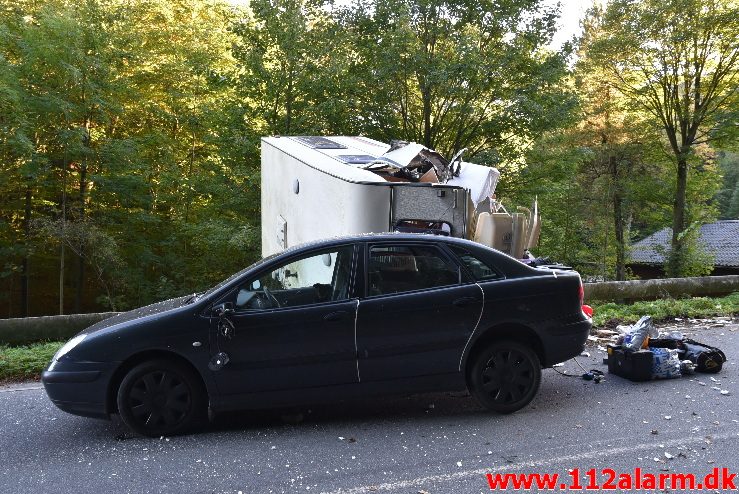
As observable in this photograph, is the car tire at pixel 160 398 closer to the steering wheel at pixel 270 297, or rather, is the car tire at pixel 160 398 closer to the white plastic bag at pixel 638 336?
the steering wheel at pixel 270 297

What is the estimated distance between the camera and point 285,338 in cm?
464

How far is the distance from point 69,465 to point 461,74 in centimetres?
1259

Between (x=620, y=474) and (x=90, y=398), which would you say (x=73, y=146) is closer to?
(x=90, y=398)

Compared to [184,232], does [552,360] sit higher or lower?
lower

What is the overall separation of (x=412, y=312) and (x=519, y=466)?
137cm

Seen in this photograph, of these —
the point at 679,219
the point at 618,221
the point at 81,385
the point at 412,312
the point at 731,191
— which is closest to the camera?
the point at 81,385

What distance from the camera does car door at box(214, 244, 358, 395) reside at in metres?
4.62

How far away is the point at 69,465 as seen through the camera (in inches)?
163

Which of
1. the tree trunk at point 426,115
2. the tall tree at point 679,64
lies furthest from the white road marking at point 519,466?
the tall tree at point 679,64

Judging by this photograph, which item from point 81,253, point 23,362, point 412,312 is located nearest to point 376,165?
point 412,312

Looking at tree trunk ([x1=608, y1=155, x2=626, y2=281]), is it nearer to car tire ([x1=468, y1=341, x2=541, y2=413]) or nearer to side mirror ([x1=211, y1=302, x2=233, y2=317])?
car tire ([x1=468, y1=341, x2=541, y2=413])

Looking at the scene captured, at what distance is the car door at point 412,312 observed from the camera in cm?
473

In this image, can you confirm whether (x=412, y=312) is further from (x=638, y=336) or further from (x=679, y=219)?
(x=679, y=219)

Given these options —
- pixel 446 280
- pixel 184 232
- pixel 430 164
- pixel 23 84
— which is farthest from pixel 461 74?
pixel 23 84
